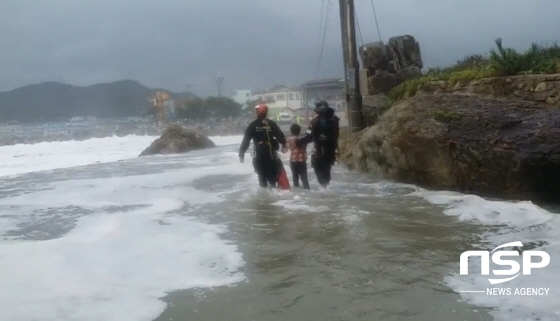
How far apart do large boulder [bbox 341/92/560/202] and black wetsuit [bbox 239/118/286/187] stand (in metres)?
2.20

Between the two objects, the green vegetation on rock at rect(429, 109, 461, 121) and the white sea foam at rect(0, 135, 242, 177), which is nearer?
the green vegetation on rock at rect(429, 109, 461, 121)

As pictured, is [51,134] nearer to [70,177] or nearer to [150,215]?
[70,177]

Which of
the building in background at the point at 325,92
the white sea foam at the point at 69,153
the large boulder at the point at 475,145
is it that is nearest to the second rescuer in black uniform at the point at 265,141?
the large boulder at the point at 475,145

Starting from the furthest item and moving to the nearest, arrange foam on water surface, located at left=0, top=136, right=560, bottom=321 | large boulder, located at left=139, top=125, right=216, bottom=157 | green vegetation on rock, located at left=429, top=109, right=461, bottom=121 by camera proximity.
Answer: large boulder, located at left=139, top=125, right=216, bottom=157 → green vegetation on rock, located at left=429, top=109, right=461, bottom=121 → foam on water surface, located at left=0, top=136, right=560, bottom=321

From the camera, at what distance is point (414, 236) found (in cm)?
616

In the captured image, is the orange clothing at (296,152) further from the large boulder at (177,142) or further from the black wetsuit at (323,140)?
the large boulder at (177,142)

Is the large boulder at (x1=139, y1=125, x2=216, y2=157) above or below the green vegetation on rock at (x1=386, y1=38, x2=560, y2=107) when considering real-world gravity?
below

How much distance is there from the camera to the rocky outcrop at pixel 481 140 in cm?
784

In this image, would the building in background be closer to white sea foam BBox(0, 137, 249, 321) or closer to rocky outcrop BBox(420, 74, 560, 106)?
rocky outcrop BBox(420, 74, 560, 106)

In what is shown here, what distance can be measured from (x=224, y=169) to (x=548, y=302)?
1099 cm

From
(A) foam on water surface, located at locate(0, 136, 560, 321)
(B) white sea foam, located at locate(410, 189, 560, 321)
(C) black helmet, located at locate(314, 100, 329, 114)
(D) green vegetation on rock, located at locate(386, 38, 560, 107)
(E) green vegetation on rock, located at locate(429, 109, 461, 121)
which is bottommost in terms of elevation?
(B) white sea foam, located at locate(410, 189, 560, 321)

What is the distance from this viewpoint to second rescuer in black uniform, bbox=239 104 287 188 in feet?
31.9

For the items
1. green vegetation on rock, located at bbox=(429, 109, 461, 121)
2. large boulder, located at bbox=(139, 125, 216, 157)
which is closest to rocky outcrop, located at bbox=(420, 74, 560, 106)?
green vegetation on rock, located at bbox=(429, 109, 461, 121)

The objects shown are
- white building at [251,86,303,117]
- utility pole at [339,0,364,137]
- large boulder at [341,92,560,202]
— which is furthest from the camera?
white building at [251,86,303,117]
